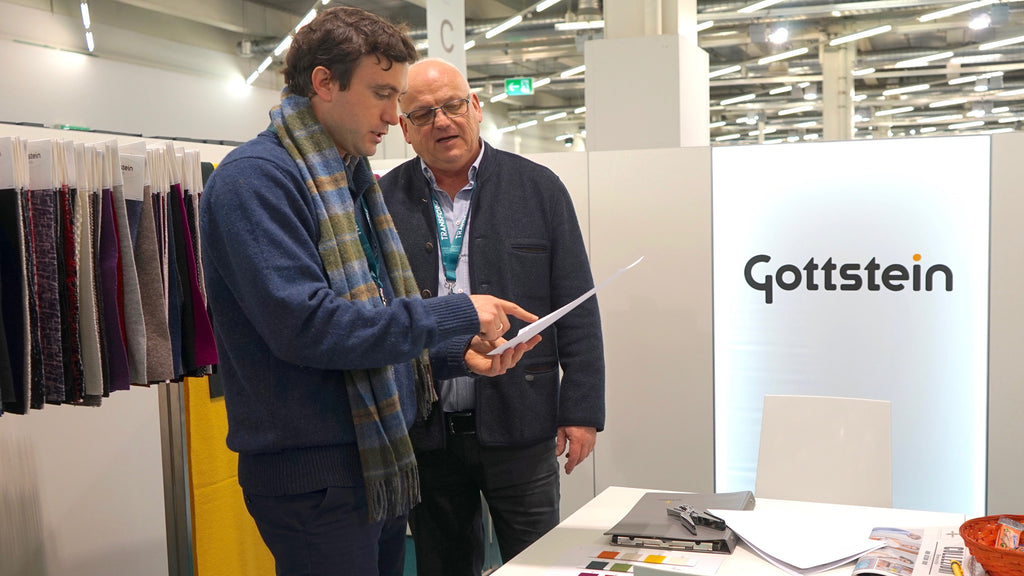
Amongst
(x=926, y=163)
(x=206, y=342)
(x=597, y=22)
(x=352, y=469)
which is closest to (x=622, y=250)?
(x=926, y=163)

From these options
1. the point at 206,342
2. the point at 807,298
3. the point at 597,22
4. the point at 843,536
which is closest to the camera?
the point at 843,536

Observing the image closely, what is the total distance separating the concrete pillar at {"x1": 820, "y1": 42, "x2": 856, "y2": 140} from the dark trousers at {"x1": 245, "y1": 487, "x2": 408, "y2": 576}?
1317 cm

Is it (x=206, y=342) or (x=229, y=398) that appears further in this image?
(x=206, y=342)

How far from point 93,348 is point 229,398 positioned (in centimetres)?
116

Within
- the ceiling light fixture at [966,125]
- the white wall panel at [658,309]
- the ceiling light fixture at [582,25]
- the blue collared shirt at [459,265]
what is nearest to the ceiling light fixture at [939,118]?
the ceiling light fixture at [966,125]

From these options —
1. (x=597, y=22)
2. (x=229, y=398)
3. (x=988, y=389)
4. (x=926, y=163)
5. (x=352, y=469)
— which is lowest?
(x=988, y=389)

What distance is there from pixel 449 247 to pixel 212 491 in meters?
1.68

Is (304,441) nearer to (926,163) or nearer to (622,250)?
(622,250)

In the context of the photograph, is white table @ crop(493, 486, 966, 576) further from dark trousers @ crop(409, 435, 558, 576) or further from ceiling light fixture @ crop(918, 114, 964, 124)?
ceiling light fixture @ crop(918, 114, 964, 124)

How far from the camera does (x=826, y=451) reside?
2.84 metres

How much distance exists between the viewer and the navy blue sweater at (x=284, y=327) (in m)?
1.52

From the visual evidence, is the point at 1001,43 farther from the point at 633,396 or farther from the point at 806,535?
the point at 806,535

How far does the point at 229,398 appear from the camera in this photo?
1.65 m

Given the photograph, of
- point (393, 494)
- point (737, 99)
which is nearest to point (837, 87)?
point (737, 99)
